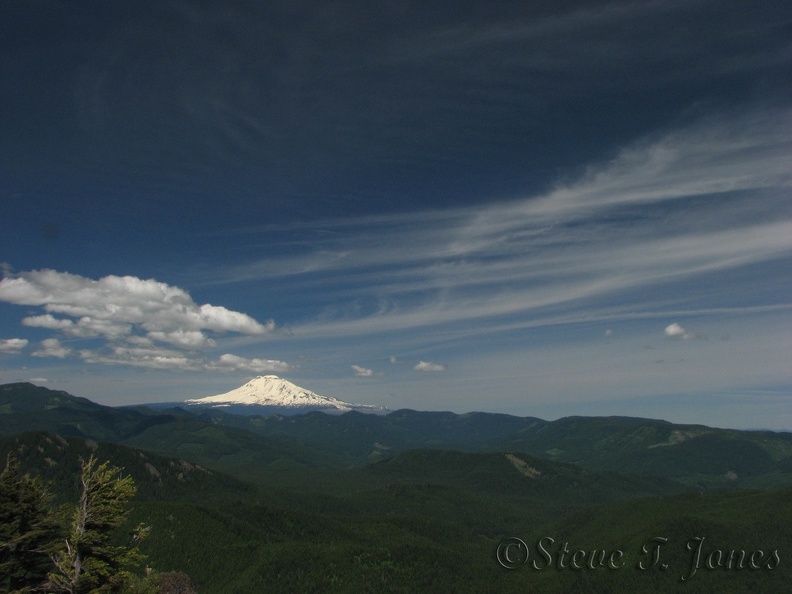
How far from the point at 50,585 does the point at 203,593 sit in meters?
192

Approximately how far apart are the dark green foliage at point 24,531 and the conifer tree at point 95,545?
2.43 meters

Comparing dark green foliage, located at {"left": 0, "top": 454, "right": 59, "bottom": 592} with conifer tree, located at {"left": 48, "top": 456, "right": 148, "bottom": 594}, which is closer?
conifer tree, located at {"left": 48, "top": 456, "right": 148, "bottom": 594}

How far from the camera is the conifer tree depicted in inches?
1565

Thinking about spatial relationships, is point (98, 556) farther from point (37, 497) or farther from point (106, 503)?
point (37, 497)

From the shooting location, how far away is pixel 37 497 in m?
44.6

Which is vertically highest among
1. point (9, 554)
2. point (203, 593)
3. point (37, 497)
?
point (37, 497)

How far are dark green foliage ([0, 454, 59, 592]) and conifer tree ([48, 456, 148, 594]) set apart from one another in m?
2.43

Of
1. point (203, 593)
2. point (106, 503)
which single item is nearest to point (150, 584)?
point (106, 503)

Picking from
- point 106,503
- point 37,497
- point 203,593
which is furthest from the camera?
point 203,593

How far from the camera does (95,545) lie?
4159cm

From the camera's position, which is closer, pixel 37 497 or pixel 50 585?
pixel 50 585

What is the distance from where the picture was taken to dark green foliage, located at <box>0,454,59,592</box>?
42125 millimetres

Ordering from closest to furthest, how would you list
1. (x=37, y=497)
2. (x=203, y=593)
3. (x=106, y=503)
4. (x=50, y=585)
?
(x=50, y=585)
(x=106, y=503)
(x=37, y=497)
(x=203, y=593)

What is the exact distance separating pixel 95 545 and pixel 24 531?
785 centimetres
